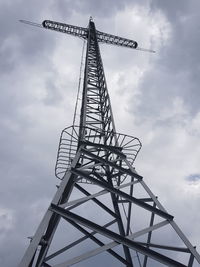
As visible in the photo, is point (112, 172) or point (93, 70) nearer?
point (112, 172)

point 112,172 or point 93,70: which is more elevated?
point 93,70

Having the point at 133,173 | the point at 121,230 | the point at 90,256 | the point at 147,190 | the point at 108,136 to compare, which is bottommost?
the point at 90,256

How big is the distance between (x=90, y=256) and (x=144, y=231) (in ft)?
5.27

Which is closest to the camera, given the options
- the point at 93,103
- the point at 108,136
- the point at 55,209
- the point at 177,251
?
the point at 55,209

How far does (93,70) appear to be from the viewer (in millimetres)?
19859

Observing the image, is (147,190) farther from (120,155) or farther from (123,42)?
(123,42)

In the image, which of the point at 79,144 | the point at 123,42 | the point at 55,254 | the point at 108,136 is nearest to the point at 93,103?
the point at 108,136

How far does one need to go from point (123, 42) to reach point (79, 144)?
20307mm

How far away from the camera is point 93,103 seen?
678 inches

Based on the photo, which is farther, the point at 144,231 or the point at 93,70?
the point at 93,70

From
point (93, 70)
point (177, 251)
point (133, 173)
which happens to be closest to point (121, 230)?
point (133, 173)

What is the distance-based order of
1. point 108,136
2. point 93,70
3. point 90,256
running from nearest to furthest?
point 90,256, point 108,136, point 93,70

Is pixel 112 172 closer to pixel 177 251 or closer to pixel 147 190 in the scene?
pixel 147 190

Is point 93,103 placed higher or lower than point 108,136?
higher
